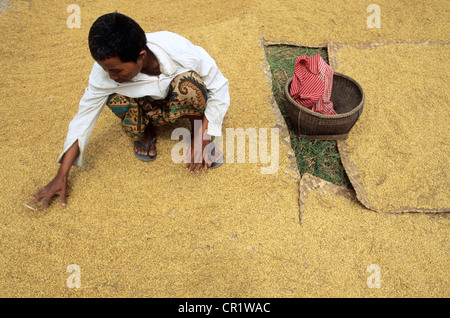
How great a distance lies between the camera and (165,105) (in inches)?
72.6

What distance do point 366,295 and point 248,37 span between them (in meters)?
2.19

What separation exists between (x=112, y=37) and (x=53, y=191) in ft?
2.81

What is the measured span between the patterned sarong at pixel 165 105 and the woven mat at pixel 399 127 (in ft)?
3.22

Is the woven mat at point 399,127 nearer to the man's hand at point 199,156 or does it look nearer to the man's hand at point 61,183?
the man's hand at point 199,156

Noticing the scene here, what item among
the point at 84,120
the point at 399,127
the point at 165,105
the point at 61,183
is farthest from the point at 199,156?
the point at 399,127

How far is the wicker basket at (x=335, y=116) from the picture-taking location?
2.03 metres

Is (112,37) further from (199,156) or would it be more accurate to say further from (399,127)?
(399,127)

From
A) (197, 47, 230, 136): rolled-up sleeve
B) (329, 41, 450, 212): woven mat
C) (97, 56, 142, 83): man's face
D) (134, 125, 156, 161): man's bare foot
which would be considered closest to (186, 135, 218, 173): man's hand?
(197, 47, 230, 136): rolled-up sleeve

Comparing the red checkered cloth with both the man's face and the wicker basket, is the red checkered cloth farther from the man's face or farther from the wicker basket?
the man's face

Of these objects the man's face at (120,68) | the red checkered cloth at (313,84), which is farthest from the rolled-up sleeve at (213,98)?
the red checkered cloth at (313,84)

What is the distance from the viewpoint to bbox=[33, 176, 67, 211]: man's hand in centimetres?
173

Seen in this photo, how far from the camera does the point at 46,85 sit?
8.12 feet

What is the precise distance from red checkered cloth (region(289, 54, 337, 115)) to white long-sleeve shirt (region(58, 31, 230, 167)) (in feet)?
2.11
